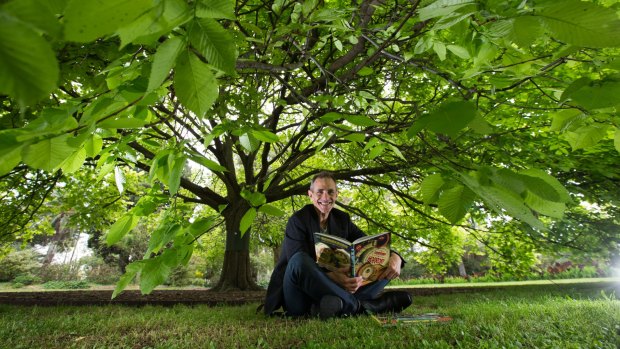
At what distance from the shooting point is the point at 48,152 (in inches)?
27.7

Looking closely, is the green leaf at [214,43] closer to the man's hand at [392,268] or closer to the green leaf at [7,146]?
the green leaf at [7,146]

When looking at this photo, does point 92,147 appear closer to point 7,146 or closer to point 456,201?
point 7,146

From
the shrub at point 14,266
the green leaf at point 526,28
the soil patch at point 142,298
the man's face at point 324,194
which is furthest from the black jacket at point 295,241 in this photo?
the shrub at point 14,266

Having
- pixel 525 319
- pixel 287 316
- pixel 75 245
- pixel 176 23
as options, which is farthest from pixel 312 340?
pixel 75 245

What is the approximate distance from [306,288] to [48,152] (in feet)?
10.1

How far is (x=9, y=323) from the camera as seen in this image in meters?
3.57

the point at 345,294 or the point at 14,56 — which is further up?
the point at 14,56

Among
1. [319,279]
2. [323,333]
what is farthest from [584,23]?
[319,279]

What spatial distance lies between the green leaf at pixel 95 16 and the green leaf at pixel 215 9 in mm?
122

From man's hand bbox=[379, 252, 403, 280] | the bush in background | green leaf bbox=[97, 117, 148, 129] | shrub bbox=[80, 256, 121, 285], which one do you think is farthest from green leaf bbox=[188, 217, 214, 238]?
the bush in background

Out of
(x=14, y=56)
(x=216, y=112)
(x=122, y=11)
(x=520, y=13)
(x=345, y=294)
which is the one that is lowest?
(x=345, y=294)

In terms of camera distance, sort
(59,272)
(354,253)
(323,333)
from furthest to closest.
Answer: (59,272), (354,253), (323,333)

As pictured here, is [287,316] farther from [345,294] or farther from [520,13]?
[520,13]

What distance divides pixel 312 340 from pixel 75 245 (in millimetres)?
36702
